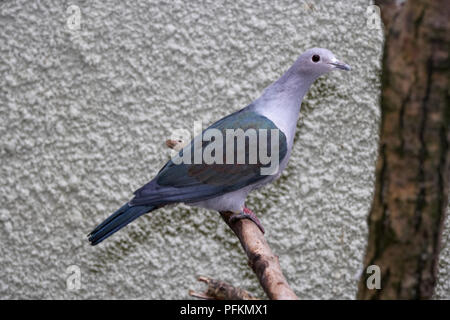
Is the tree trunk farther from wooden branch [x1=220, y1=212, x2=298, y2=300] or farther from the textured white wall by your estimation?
the textured white wall

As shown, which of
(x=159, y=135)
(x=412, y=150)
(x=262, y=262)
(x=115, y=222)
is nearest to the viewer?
(x=412, y=150)

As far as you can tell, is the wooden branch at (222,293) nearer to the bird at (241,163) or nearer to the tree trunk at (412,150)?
the tree trunk at (412,150)

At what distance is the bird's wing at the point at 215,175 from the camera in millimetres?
904

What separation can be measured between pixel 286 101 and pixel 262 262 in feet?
0.99

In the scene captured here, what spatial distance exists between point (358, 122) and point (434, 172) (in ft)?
2.16

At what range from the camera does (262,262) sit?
74 centimetres

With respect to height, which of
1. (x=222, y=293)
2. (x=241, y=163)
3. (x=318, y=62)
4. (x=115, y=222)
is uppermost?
(x=318, y=62)

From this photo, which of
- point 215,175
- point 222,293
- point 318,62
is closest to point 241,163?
point 215,175

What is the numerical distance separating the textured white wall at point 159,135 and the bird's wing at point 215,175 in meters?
0.30

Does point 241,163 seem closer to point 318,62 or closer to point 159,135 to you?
point 318,62

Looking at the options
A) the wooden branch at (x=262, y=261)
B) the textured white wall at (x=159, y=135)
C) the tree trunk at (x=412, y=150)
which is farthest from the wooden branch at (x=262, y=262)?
the textured white wall at (x=159, y=135)

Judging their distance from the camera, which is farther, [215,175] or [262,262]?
[215,175]

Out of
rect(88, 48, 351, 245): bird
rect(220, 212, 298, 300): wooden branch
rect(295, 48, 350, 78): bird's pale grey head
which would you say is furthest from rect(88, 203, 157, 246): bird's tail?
rect(295, 48, 350, 78): bird's pale grey head

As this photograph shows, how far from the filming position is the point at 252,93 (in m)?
1.21
